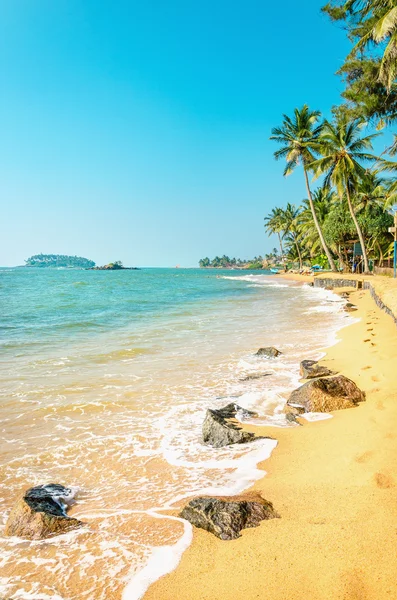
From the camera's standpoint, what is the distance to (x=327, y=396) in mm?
5344

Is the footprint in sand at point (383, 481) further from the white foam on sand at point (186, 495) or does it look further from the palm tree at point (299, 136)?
the palm tree at point (299, 136)

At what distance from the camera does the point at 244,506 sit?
3055 millimetres

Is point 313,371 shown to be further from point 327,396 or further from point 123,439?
point 123,439

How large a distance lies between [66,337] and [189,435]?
9453 millimetres

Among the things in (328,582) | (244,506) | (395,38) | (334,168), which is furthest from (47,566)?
(334,168)

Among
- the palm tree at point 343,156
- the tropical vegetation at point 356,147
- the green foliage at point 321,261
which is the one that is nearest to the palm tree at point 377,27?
the tropical vegetation at point 356,147

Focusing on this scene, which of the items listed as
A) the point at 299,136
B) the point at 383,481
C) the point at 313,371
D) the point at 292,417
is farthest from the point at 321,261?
the point at 383,481

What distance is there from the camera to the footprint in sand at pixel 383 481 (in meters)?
3.14

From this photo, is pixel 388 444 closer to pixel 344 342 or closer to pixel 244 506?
pixel 244 506

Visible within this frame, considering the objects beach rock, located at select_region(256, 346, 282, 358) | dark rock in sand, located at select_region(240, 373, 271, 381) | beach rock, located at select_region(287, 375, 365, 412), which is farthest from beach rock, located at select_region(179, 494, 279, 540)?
beach rock, located at select_region(256, 346, 282, 358)

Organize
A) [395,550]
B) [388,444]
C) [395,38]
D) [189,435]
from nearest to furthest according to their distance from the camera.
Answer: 1. [395,550]
2. [388,444]
3. [189,435]
4. [395,38]

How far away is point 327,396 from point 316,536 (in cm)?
288

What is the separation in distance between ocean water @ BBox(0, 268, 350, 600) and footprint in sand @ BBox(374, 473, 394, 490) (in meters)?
1.20

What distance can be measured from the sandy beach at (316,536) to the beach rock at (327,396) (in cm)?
79
